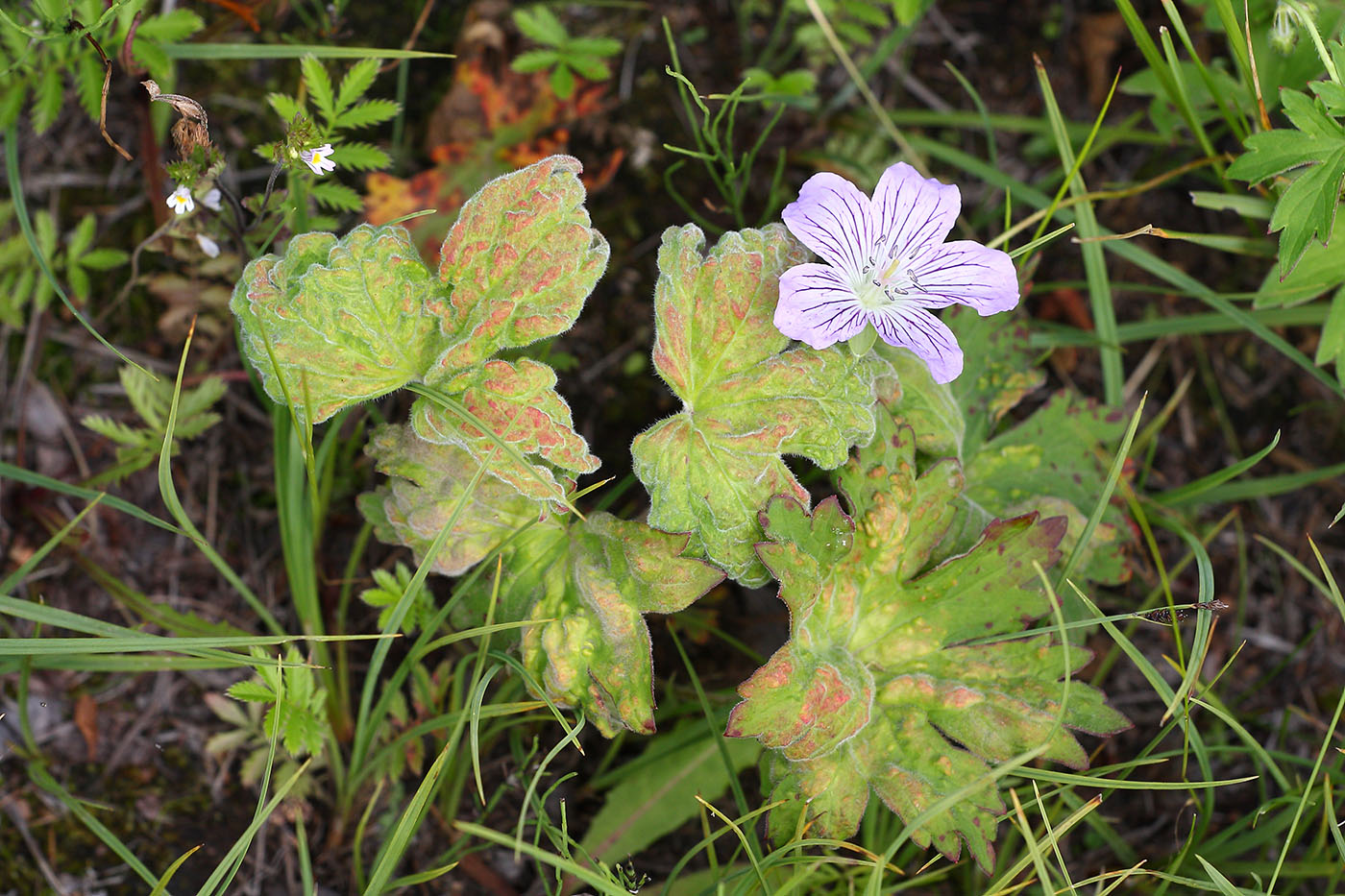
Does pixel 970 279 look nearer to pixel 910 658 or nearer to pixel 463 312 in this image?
pixel 910 658

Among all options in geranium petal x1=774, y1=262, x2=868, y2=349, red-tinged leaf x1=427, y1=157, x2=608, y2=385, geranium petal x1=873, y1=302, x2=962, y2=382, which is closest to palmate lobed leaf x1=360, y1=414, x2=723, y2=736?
red-tinged leaf x1=427, y1=157, x2=608, y2=385

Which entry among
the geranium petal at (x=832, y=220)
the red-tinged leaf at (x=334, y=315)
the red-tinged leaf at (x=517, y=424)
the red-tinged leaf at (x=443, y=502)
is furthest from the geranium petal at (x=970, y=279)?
the red-tinged leaf at (x=334, y=315)

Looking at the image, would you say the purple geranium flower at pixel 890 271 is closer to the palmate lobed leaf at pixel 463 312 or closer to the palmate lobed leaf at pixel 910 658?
the palmate lobed leaf at pixel 910 658

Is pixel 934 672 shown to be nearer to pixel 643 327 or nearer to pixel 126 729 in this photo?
pixel 643 327

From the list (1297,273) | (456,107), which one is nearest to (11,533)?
(456,107)

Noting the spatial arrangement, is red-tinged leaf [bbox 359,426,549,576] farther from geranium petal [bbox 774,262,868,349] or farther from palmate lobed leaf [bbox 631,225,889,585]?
geranium petal [bbox 774,262,868,349]
